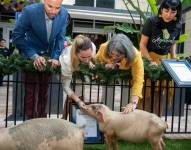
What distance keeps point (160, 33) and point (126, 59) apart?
136cm

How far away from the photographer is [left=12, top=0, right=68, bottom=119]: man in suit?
5137mm

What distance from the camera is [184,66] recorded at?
17.4ft

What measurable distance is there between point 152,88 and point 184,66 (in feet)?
2.64

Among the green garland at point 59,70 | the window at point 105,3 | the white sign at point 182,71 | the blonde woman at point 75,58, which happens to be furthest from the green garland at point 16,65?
the window at point 105,3

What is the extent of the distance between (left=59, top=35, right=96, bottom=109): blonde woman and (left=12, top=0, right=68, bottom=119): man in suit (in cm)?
26

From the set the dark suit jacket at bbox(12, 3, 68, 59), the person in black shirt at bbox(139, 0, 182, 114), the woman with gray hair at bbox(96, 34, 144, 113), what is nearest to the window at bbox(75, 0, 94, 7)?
the person in black shirt at bbox(139, 0, 182, 114)

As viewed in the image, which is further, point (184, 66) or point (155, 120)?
point (184, 66)

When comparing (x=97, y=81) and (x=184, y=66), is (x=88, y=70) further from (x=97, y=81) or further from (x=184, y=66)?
(x=184, y=66)

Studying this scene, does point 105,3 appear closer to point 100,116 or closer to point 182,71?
point 182,71

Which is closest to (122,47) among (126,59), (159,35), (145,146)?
(126,59)

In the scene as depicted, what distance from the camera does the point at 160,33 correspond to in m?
5.94

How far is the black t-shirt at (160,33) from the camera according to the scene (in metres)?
5.96

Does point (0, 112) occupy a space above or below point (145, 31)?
below

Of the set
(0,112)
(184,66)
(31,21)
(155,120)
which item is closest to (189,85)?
(184,66)
